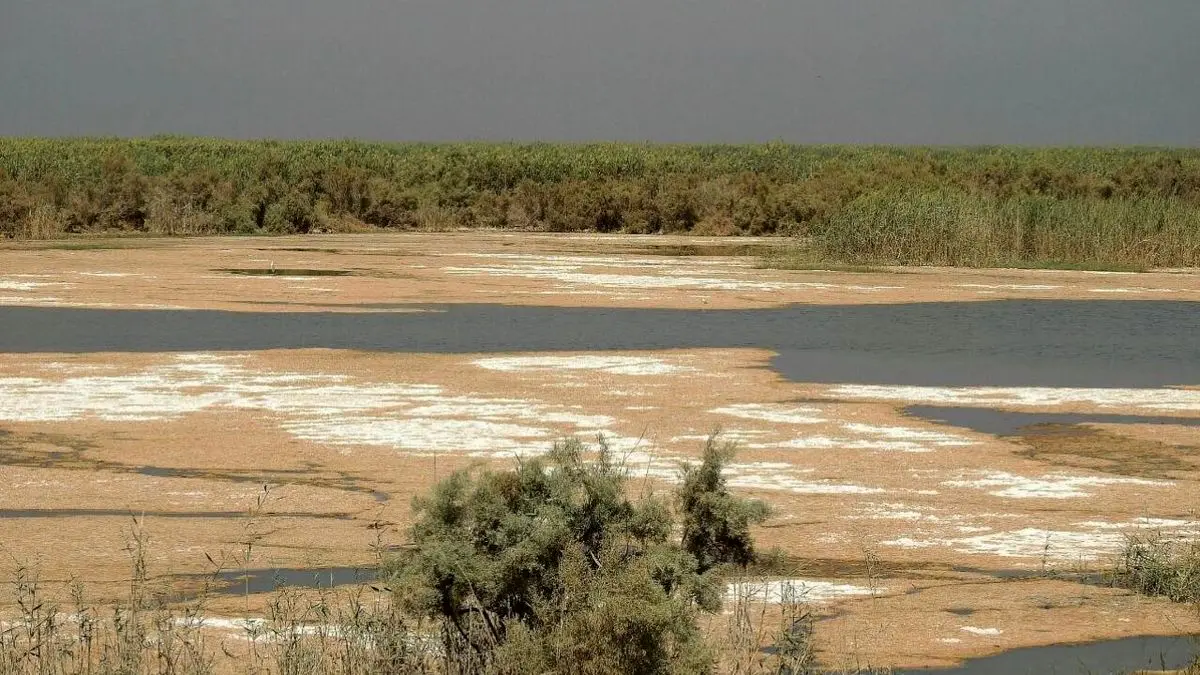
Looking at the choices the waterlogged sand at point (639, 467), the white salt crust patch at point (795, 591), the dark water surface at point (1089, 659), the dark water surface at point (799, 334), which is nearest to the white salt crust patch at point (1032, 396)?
the waterlogged sand at point (639, 467)

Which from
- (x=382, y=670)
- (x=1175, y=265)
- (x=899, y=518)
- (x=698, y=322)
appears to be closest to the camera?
(x=382, y=670)

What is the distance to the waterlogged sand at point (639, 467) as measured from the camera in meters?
8.66

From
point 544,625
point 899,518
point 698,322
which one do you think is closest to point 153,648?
point 544,625

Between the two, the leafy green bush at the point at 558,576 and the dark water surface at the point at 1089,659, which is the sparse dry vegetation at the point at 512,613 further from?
the dark water surface at the point at 1089,659

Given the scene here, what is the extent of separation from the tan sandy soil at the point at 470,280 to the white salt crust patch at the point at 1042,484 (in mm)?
13773

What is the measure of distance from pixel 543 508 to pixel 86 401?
9.11m

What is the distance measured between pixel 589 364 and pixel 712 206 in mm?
37011

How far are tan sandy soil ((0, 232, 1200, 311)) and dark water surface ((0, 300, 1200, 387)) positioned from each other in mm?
1507

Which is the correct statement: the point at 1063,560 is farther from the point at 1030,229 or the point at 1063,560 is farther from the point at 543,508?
the point at 1030,229

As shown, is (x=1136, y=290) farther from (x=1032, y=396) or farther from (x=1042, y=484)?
(x=1042, y=484)

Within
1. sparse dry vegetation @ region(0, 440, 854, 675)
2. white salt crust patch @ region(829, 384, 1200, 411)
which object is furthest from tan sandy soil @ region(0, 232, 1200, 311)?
sparse dry vegetation @ region(0, 440, 854, 675)

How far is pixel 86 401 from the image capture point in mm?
15148

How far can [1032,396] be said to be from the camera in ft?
53.0

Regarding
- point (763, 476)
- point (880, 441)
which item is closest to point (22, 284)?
point (880, 441)
